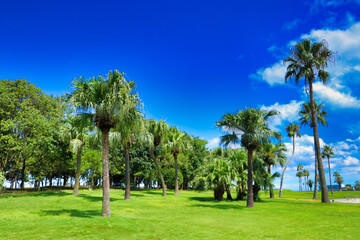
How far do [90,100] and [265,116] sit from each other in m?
16.1

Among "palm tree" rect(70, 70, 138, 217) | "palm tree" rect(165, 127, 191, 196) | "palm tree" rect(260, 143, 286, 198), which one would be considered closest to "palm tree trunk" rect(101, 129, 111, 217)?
"palm tree" rect(70, 70, 138, 217)

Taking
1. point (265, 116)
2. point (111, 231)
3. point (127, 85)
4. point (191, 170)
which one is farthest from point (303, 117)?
point (111, 231)

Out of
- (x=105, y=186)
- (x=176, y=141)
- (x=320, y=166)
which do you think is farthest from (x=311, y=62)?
(x=105, y=186)

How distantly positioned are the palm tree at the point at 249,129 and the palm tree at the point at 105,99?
11.1 m

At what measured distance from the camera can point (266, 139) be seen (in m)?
23.0

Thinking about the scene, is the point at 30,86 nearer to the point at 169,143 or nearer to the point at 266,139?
the point at 169,143

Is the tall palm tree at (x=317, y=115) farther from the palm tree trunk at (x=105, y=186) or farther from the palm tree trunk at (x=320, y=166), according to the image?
the palm tree trunk at (x=105, y=186)

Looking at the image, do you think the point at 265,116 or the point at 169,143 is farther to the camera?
the point at 169,143

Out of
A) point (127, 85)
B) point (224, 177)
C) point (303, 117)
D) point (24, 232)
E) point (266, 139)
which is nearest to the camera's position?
point (24, 232)

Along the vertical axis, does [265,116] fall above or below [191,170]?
above

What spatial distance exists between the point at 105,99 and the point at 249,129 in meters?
13.9

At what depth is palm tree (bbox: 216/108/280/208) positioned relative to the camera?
74.4ft

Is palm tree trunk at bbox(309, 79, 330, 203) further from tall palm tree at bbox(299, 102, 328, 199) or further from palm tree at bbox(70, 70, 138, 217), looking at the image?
palm tree at bbox(70, 70, 138, 217)

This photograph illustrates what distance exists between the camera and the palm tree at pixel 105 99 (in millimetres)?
Result: 15377
